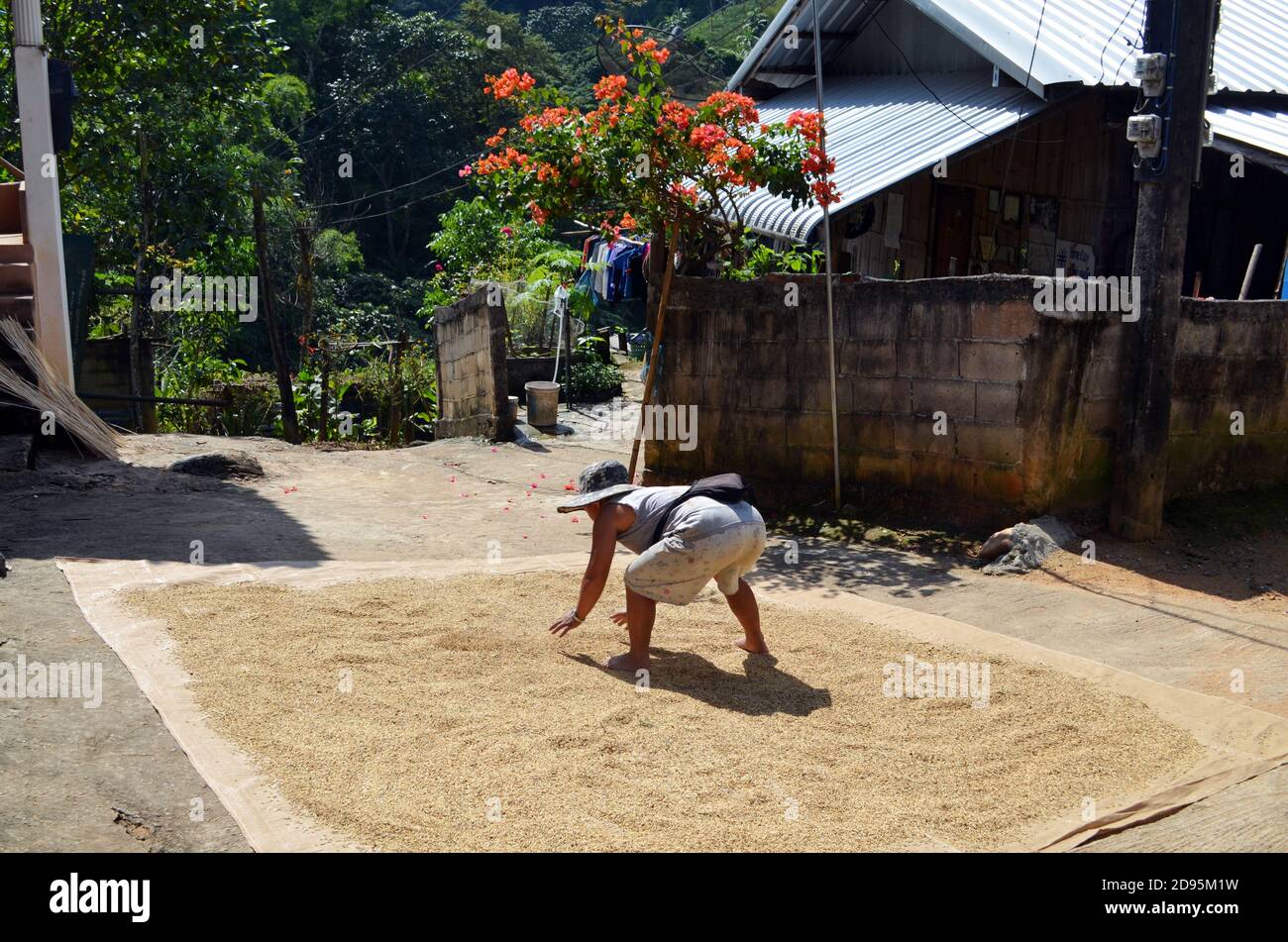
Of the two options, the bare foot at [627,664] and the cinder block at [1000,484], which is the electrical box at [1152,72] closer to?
the cinder block at [1000,484]

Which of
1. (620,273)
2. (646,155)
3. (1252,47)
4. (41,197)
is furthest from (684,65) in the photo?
(41,197)

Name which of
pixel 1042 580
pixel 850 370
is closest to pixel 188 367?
pixel 850 370

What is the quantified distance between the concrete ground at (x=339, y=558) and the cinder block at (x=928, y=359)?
1217 millimetres

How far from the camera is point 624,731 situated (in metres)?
4.67

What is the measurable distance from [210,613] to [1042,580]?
15.1 ft

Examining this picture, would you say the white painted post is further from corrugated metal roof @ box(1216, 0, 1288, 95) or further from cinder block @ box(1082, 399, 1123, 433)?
corrugated metal roof @ box(1216, 0, 1288, 95)

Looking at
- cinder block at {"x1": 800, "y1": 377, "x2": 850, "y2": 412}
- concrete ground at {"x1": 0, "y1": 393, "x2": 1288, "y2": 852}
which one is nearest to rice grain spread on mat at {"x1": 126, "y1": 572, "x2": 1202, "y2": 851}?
concrete ground at {"x1": 0, "y1": 393, "x2": 1288, "y2": 852}

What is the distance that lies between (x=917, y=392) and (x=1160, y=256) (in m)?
1.72

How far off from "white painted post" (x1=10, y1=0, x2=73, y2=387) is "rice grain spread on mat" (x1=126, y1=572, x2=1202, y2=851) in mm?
4438

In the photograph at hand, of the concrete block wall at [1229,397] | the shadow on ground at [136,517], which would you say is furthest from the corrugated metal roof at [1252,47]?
the shadow on ground at [136,517]

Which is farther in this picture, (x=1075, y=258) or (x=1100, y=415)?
(x=1075, y=258)

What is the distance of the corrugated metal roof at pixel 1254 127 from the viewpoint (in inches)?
404

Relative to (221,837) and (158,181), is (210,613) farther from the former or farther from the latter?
A: (158,181)

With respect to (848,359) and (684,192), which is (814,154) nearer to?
(684,192)
